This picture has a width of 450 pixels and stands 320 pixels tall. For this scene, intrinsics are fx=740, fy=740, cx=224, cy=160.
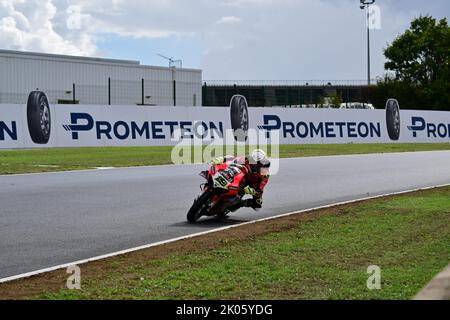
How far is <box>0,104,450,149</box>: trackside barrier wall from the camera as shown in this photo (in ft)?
86.3

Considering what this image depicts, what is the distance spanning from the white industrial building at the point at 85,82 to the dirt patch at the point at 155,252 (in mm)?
28377

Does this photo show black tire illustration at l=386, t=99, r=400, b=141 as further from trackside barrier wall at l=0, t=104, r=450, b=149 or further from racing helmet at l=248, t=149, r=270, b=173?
racing helmet at l=248, t=149, r=270, b=173

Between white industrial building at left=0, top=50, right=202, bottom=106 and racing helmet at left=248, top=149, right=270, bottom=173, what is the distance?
92.1 ft

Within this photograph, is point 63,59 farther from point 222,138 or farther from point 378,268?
point 378,268

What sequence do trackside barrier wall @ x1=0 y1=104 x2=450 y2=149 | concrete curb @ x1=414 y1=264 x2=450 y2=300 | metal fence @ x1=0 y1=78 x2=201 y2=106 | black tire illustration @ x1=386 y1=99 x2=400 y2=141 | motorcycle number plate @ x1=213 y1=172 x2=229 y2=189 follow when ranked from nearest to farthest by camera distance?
concrete curb @ x1=414 y1=264 x2=450 y2=300
motorcycle number plate @ x1=213 y1=172 x2=229 y2=189
trackside barrier wall @ x1=0 y1=104 x2=450 y2=149
black tire illustration @ x1=386 y1=99 x2=400 y2=141
metal fence @ x1=0 y1=78 x2=201 y2=106

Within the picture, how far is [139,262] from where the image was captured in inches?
277

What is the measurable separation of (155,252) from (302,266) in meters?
1.67

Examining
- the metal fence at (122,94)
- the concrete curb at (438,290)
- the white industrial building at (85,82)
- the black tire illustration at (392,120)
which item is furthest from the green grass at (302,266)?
the white industrial building at (85,82)

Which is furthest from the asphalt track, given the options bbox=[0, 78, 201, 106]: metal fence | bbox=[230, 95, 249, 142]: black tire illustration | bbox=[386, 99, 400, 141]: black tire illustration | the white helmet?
bbox=[0, 78, 201, 106]: metal fence

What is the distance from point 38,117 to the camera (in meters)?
25.7

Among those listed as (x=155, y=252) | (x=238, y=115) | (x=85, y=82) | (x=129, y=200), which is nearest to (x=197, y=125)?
(x=238, y=115)

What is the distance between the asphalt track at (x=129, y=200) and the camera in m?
8.22
